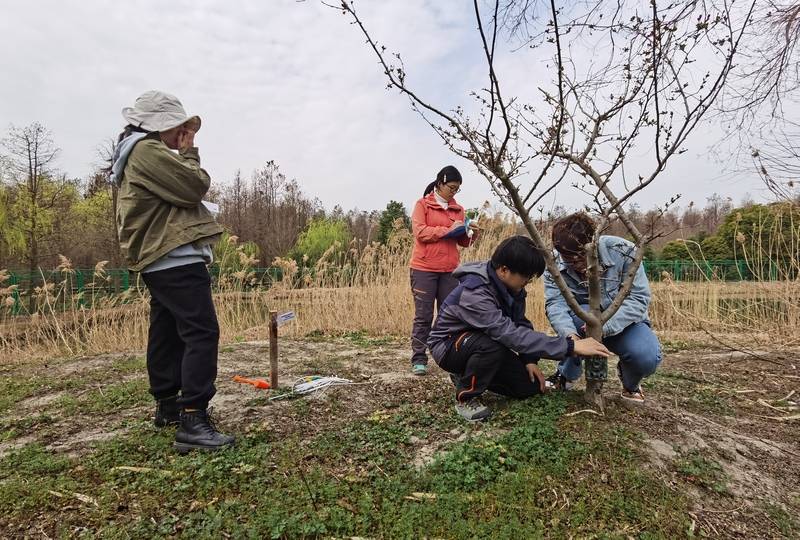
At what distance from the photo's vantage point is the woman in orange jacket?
347cm

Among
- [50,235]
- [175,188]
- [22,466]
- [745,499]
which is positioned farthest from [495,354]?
[50,235]

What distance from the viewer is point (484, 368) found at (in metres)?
2.26

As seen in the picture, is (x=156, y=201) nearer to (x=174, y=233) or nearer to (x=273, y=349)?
(x=174, y=233)

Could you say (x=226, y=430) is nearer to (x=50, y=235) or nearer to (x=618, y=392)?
(x=618, y=392)

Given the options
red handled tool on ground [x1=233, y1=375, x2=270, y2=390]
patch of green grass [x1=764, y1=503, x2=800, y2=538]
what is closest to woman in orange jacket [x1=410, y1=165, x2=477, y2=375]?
red handled tool on ground [x1=233, y1=375, x2=270, y2=390]

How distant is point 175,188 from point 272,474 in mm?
1293

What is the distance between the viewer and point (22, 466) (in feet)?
6.35

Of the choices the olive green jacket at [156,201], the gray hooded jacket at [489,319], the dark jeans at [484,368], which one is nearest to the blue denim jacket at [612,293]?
the gray hooded jacket at [489,319]

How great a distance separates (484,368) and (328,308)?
4534 mm

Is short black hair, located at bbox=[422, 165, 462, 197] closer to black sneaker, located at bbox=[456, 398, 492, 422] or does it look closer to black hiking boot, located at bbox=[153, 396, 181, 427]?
black sneaker, located at bbox=[456, 398, 492, 422]

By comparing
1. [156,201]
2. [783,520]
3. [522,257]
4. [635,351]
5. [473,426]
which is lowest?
[783,520]

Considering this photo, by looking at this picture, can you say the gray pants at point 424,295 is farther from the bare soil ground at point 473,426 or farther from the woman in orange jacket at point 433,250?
the bare soil ground at point 473,426

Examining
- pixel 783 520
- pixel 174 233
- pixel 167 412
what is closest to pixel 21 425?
pixel 167 412

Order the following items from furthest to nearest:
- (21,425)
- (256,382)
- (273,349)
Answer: (256,382) < (273,349) < (21,425)
